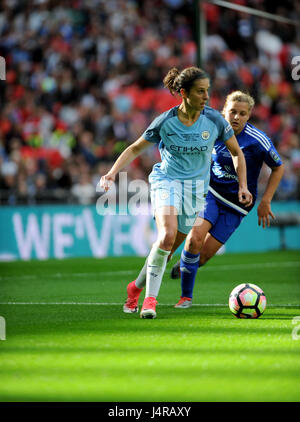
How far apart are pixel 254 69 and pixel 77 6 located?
5.09 m

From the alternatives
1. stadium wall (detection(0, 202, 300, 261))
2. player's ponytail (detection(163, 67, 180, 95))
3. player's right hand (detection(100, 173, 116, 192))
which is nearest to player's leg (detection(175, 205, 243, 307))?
player's ponytail (detection(163, 67, 180, 95))

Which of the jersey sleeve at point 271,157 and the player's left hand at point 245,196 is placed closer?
the player's left hand at point 245,196

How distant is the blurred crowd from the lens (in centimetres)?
1797

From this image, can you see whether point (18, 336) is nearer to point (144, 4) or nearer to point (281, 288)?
point (281, 288)

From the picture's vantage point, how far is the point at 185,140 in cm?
750

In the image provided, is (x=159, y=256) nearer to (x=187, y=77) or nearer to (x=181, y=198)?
Result: (x=181, y=198)

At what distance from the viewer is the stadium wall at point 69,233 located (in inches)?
A: 643

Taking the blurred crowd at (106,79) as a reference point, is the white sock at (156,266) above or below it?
below

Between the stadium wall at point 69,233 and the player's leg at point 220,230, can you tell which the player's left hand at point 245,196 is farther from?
the stadium wall at point 69,233

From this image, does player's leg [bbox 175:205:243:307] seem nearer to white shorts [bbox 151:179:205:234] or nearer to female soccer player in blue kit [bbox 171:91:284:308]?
female soccer player in blue kit [bbox 171:91:284:308]

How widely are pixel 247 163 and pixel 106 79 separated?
43.7 feet

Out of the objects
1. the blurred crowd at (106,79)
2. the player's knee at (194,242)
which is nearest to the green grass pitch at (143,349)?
the player's knee at (194,242)

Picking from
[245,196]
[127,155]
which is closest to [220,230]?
[245,196]

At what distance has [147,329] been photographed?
662cm
